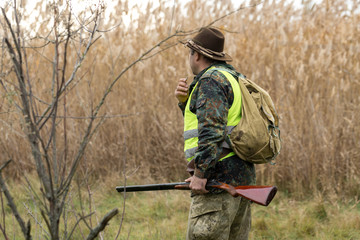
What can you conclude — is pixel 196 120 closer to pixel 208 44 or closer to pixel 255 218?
pixel 208 44

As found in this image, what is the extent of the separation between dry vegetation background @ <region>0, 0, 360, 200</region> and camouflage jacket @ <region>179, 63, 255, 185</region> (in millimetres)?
1906

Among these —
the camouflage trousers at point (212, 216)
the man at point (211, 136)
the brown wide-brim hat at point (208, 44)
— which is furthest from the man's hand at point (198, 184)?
the brown wide-brim hat at point (208, 44)

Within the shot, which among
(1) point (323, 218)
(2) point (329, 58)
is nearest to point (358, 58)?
(2) point (329, 58)

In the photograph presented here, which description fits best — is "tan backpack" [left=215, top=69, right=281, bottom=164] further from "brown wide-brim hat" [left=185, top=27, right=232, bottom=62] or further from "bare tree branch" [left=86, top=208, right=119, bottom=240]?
"bare tree branch" [left=86, top=208, right=119, bottom=240]

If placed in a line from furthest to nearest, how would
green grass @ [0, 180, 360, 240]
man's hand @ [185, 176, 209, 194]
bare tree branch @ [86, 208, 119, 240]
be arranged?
green grass @ [0, 180, 360, 240], man's hand @ [185, 176, 209, 194], bare tree branch @ [86, 208, 119, 240]

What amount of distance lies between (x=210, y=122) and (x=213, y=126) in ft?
0.08

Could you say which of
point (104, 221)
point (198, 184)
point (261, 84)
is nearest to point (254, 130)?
point (198, 184)

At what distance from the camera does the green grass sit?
4.19 m

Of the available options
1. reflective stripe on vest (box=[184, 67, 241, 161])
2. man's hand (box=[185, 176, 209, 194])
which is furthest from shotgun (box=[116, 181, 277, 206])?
reflective stripe on vest (box=[184, 67, 241, 161])

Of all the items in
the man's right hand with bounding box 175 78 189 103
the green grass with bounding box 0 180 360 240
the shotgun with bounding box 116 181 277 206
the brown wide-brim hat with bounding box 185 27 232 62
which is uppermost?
the brown wide-brim hat with bounding box 185 27 232 62

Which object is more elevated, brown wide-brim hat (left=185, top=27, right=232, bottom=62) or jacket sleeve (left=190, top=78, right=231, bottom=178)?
brown wide-brim hat (left=185, top=27, right=232, bottom=62)

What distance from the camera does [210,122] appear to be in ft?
8.02

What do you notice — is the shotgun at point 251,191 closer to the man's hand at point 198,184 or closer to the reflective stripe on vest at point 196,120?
the man's hand at point 198,184

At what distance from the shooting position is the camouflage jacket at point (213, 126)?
2.45m
